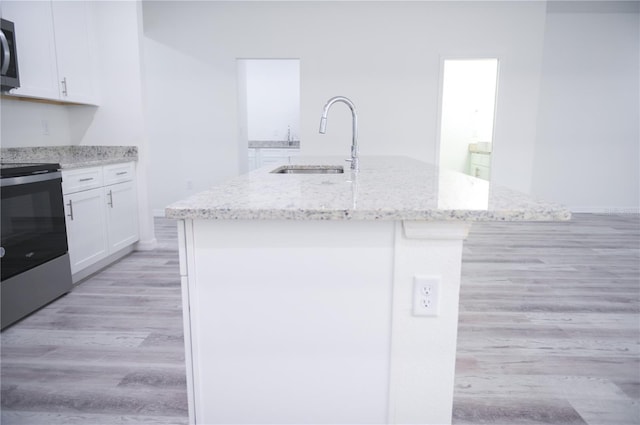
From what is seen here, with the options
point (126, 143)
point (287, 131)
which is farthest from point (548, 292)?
point (287, 131)

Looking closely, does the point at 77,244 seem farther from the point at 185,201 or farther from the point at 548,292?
the point at 548,292

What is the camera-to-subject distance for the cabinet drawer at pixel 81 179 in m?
2.74

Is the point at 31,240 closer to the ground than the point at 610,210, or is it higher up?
higher up

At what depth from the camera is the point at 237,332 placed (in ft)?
3.74

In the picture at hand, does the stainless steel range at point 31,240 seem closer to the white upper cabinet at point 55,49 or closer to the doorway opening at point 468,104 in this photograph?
the white upper cabinet at point 55,49

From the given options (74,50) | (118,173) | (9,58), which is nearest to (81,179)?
(118,173)

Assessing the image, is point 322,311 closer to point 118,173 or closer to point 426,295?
point 426,295

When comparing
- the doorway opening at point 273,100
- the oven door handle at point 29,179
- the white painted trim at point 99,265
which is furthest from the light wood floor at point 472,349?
the doorway opening at point 273,100

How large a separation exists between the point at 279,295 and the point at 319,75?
182 inches

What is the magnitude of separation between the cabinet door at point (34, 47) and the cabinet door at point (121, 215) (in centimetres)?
82

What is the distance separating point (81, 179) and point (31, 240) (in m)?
0.64

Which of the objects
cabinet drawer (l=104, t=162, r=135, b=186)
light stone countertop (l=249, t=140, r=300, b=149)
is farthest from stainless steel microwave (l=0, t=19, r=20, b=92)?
light stone countertop (l=249, t=140, r=300, b=149)

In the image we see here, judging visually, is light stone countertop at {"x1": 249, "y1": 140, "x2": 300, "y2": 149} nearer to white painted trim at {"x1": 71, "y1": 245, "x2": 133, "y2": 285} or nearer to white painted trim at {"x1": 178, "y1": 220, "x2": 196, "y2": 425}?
white painted trim at {"x1": 71, "y1": 245, "x2": 133, "y2": 285}

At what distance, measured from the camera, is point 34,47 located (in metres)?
2.82
